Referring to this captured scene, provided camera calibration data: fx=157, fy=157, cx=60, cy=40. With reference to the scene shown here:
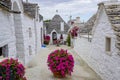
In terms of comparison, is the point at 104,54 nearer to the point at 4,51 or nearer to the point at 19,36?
the point at 4,51

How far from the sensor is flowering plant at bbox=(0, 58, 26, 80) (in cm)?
475

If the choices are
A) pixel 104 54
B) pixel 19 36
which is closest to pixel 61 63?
pixel 104 54

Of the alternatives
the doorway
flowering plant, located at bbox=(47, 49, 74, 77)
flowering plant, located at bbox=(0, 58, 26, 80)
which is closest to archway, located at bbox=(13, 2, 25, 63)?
the doorway

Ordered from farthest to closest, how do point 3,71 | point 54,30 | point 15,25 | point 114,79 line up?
point 54,30, point 15,25, point 114,79, point 3,71

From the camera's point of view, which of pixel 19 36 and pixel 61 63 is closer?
pixel 61 63

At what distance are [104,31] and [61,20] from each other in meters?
22.0

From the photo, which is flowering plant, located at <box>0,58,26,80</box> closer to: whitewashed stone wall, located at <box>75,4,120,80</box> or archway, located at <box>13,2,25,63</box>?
whitewashed stone wall, located at <box>75,4,120,80</box>

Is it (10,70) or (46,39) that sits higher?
(46,39)

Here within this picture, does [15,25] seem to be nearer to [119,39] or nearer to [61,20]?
[119,39]

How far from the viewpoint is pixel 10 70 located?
4.86 m

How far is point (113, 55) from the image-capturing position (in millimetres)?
6652

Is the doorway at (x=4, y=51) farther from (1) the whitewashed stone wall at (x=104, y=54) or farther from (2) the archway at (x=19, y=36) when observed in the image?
(1) the whitewashed stone wall at (x=104, y=54)

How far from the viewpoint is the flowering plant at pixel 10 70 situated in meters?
4.75

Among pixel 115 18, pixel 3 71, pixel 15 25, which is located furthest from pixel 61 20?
pixel 3 71
